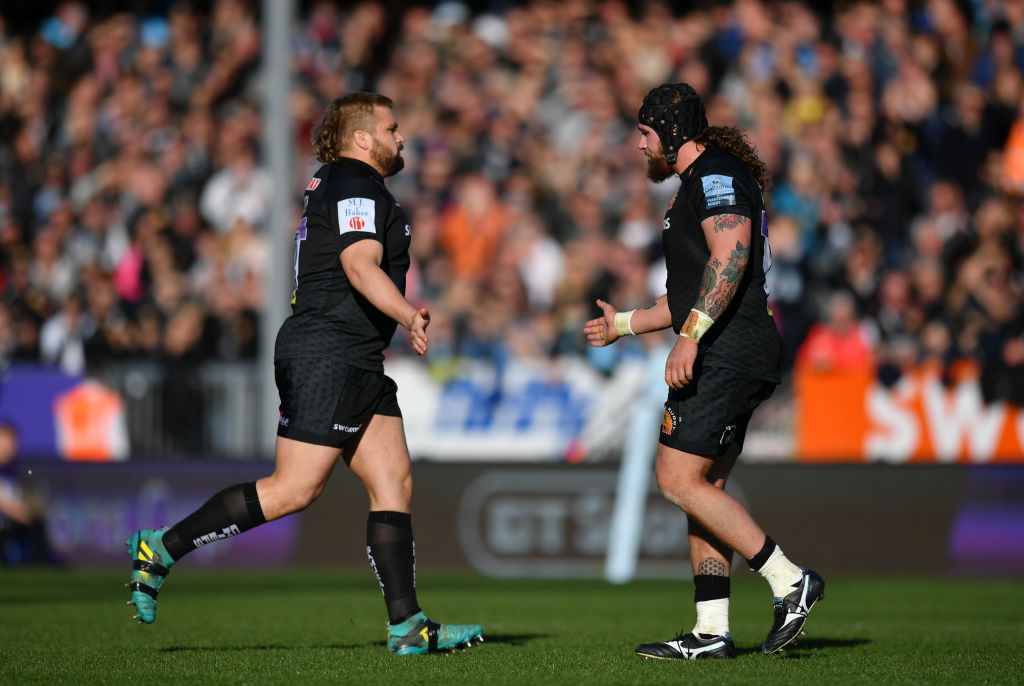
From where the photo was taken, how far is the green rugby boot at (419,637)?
21.1 ft

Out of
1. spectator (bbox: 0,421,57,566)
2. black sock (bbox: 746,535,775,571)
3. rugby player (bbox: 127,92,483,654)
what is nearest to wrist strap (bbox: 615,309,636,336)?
rugby player (bbox: 127,92,483,654)

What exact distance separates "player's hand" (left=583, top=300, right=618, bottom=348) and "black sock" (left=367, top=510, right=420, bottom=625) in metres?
1.21

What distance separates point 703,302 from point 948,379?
7239 millimetres

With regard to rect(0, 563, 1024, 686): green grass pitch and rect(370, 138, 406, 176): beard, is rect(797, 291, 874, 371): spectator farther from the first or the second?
rect(370, 138, 406, 176): beard

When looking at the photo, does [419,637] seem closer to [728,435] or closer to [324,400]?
[324,400]

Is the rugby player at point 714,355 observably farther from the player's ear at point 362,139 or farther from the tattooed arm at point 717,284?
the player's ear at point 362,139

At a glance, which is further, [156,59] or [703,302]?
[156,59]

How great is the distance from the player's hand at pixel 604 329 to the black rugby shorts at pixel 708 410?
50 cm

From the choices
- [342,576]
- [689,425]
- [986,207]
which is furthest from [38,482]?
[986,207]

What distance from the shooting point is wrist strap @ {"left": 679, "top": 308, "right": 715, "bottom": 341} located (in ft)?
20.2

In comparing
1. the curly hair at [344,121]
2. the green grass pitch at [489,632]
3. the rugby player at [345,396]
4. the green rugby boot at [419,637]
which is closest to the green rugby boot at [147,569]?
the rugby player at [345,396]

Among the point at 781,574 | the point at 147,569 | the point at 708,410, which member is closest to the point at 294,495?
the point at 147,569

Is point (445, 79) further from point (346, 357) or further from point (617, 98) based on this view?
point (346, 357)

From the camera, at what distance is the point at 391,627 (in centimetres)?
645
